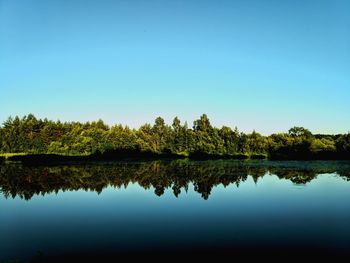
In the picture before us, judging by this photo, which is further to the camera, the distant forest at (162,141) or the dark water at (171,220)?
the distant forest at (162,141)

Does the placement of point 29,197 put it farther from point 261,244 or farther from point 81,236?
point 261,244

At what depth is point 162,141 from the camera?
108875 mm

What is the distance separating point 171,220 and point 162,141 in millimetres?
90721

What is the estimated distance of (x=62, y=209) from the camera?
21.5 m

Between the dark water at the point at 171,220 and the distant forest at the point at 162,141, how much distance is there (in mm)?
60901

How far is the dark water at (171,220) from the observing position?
13156 mm

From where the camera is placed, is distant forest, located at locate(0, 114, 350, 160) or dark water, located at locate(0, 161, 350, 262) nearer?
dark water, located at locate(0, 161, 350, 262)

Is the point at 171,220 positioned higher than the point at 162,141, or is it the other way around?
the point at 162,141

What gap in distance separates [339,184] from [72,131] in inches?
2987

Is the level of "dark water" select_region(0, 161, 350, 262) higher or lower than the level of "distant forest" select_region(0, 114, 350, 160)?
lower

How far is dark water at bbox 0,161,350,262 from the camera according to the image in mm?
13156

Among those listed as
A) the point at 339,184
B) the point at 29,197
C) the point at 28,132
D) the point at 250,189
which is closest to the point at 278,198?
the point at 250,189

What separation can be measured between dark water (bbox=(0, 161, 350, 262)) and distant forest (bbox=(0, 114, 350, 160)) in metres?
60.9

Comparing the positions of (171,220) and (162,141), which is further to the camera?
(162,141)
